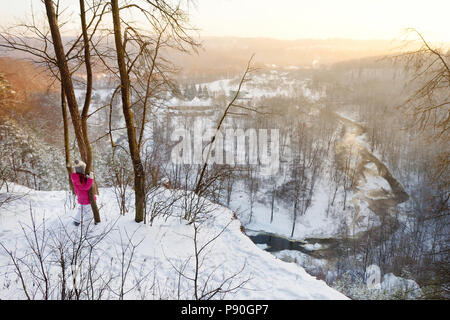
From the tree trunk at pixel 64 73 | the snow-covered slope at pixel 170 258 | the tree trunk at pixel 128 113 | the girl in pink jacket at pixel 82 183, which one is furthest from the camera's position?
the girl in pink jacket at pixel 82 183

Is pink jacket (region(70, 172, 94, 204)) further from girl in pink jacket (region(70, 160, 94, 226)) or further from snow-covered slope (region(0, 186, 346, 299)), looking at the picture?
snow-covered slope (region(0, 186, 346, 299))

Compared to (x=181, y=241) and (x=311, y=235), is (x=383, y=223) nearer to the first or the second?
(x=311, y=235)

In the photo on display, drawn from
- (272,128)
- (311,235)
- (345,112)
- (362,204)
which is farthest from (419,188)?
(345,112)

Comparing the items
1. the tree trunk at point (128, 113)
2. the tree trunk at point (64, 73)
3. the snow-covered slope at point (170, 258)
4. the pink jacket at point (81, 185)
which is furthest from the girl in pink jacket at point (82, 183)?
the tree trunk at point (128, 113)

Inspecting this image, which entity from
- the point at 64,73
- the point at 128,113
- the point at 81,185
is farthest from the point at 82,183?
the point at 64,73

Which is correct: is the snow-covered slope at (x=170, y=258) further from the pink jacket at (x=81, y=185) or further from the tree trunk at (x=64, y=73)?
the tree trunk at (x=64, y=73)

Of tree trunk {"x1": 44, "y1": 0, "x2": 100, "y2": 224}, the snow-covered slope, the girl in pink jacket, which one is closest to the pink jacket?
the girl in pink jacket
